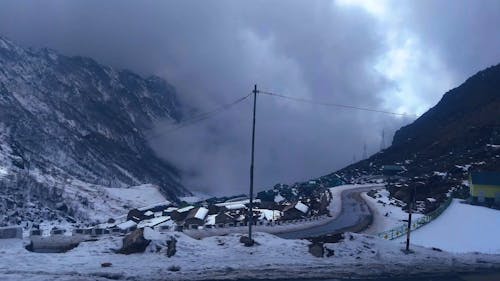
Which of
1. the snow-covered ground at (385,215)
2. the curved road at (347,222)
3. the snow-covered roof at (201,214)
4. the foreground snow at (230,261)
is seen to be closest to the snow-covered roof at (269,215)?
the snow-covered roof at (201,214)

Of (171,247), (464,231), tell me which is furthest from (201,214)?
(171,247)

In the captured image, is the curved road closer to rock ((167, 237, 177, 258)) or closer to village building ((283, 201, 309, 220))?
village building ((283, 201, 309, 220))

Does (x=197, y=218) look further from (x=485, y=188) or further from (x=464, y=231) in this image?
(x=464, y=231)

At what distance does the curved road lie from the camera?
183 feet

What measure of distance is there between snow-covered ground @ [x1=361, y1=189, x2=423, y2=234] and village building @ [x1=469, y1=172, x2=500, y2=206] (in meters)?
8.53

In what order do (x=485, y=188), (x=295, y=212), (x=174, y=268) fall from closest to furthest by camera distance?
(x=174, y=268) → (x=485, y=188) → (x=295, y=212)

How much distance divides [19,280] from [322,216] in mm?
59978

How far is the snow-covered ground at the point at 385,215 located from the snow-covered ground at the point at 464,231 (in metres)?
7.20

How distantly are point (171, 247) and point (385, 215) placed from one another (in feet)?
192

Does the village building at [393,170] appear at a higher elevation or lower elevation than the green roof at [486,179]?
higher

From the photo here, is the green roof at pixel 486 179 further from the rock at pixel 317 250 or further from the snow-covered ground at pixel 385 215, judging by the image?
the rock at pixel 317 250

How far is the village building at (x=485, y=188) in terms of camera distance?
2783 inches

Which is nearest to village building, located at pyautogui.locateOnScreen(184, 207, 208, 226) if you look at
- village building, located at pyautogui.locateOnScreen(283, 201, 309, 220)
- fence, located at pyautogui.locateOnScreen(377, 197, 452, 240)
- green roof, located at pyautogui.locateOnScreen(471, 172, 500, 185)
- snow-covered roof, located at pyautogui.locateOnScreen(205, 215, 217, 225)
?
snow-covered roof, located at pyautogui.locateOnScreen(205, 215, 217, 225)

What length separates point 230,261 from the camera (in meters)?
23.8
